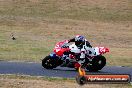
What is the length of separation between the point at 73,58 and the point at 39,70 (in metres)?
1.67

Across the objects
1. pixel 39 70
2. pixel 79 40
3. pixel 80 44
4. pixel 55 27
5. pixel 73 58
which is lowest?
pixel 39 70

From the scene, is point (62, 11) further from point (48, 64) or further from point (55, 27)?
point (48, 64)

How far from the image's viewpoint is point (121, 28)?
47.5m

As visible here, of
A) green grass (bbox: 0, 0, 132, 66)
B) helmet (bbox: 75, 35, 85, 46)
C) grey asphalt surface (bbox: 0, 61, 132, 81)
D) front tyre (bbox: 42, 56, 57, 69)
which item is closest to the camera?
grey asphalt surface (bbox: 0, 61, 132, 81)

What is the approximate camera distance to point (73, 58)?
75.4 ft

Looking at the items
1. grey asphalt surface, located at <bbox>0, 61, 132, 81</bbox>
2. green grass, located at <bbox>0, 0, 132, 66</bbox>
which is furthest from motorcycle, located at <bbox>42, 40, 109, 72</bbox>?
green grass, located at <bbox>0, 0, 132, 66</bbox>

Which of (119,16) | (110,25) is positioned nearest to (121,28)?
(110,25)

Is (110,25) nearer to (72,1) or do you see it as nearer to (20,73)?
(72,1)

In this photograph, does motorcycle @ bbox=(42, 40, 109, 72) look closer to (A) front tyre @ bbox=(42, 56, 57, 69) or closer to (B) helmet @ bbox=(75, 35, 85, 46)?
(A) front tyre @ bbox=(42, 56, 57, 69)

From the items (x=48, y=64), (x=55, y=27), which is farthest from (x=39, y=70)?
(x=55, y=27)

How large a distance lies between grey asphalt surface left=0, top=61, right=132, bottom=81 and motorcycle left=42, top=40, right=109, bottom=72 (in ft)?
1.00

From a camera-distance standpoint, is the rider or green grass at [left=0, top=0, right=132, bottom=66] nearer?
the rider

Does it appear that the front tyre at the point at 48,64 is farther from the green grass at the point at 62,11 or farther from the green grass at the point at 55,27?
the green grass at the point at 62,11

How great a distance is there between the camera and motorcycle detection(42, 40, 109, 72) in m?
22.8
